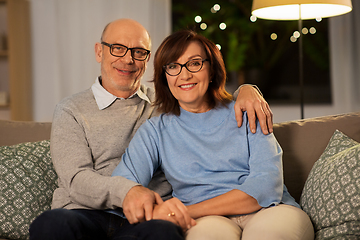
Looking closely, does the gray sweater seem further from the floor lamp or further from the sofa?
the floor lamp

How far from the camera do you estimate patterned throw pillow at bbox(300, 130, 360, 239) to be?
132 centimetres

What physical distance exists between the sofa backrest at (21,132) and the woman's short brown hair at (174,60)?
0.66m

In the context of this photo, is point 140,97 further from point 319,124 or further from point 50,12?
point 50,12

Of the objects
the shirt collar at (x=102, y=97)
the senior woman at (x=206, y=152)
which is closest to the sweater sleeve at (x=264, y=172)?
the senior woman at (x=206, y=152)

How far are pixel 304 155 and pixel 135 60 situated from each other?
0.92 metres

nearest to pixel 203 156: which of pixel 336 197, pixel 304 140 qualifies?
pixel 336 197

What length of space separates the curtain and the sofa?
1880mm

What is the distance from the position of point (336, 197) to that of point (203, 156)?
511 mm

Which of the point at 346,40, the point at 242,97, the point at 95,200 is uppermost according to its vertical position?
the point at 346,40

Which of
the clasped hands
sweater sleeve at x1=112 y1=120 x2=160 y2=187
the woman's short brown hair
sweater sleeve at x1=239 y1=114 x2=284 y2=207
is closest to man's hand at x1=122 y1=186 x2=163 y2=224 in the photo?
the clasped hands

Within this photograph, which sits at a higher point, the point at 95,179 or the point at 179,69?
the point at 179,69

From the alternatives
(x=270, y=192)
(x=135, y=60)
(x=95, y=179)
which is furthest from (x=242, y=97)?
(x=95, y=179)

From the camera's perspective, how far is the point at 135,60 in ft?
5.65

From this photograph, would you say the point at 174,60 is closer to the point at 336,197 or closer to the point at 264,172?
the point at 264,172
